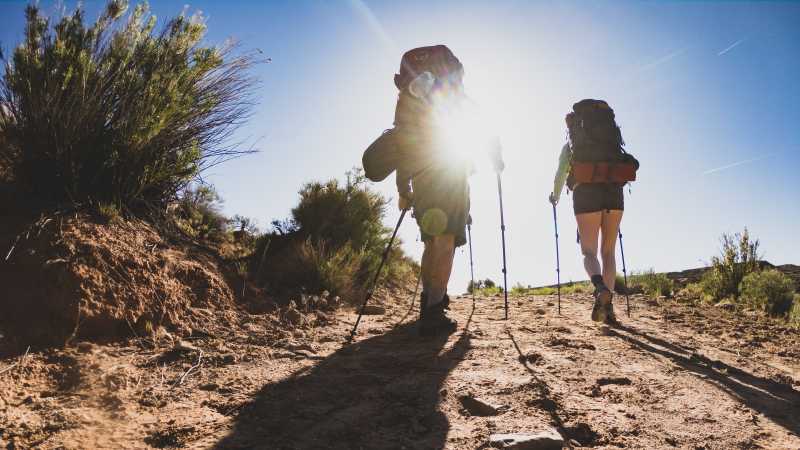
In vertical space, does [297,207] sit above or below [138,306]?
above

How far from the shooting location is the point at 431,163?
370cm

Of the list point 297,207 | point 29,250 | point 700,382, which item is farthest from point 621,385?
point 297,207

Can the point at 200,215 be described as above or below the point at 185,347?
above

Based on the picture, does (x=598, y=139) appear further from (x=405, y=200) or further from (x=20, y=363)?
(x=20, y=363)

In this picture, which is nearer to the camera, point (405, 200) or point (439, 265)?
point (439, 265)

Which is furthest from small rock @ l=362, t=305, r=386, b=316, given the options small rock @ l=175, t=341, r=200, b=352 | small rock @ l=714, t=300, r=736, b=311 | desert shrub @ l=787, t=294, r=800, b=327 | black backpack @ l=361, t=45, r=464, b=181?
small rock @ l=714, t=300, r=736, b=311

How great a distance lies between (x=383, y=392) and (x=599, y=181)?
3.38 m

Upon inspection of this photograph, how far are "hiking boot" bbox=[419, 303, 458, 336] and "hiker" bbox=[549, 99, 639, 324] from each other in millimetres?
1776

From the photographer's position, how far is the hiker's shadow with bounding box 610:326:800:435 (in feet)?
7.04

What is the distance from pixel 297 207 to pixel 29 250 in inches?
142

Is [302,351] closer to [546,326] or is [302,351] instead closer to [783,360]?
[546,326]

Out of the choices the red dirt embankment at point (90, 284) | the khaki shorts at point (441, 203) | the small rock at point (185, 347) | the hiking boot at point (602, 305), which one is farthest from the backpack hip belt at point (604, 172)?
the small rock at point (185, 347)

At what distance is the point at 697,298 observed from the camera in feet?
20.7

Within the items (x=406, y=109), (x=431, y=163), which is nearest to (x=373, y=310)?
(x=431, y=163)
